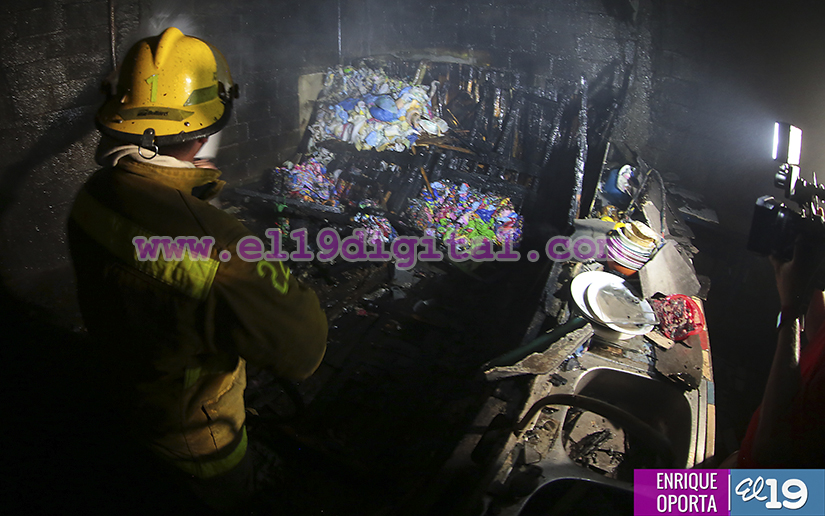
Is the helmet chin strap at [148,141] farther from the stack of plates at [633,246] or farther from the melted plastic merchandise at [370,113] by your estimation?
the melted plastic merchandise at [370,113]

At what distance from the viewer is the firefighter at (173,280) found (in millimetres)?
1329

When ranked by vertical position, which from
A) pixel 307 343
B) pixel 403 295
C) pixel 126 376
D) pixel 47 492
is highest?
pixel 307 343

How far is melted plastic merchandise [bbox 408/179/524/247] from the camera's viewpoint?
5441 millimetres

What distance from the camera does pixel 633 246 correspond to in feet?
11.0

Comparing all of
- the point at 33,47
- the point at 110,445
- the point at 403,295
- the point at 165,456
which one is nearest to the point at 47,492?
the point at 110,445

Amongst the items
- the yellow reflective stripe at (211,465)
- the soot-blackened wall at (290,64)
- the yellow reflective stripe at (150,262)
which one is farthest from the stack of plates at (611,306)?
the soot-blackened wall at (290,64)

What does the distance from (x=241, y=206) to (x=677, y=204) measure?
231 inches

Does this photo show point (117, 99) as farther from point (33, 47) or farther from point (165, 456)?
point (33, 47)

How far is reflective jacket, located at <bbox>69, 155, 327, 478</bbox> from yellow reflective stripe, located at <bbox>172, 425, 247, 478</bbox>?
0.92 feet

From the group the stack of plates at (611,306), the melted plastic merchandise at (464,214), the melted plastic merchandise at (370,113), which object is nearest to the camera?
the stack of plates at (611,306)

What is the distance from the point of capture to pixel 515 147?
20.8ft

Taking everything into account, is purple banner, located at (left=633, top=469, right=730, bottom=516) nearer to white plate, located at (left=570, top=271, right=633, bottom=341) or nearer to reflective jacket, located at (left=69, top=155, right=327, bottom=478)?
white plate, located at (left=570, top=271, right=633, bottom=341)

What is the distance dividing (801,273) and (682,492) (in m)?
1.18

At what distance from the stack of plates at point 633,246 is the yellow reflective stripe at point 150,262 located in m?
3.15
